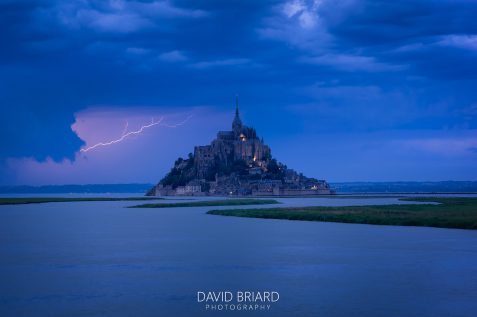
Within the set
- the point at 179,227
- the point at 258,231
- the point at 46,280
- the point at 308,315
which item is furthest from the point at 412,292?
A: the point at 179,227

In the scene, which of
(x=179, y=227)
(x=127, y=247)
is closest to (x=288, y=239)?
(x=127, y=247)

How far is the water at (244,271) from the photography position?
64.1 feet

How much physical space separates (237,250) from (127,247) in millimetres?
6624

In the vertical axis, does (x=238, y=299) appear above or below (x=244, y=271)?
below

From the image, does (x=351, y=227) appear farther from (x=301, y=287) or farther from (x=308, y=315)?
(x=308, y=315)

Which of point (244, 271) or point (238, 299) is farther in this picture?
point (244, 271)

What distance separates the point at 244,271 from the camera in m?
26.4

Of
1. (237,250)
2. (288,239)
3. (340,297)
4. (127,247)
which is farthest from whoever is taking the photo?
(288,239)

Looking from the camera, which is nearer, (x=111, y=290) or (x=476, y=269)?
(x=111, y=290)

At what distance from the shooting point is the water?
770 inches

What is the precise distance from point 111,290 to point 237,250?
12.5m

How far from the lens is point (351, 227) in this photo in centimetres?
4903

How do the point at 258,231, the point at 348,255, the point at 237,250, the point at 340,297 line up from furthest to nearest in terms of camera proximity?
the point at 258,231 < the point at 237,250 < the point at 348,255 < the point at 340,297

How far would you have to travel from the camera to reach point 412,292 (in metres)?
21.5
